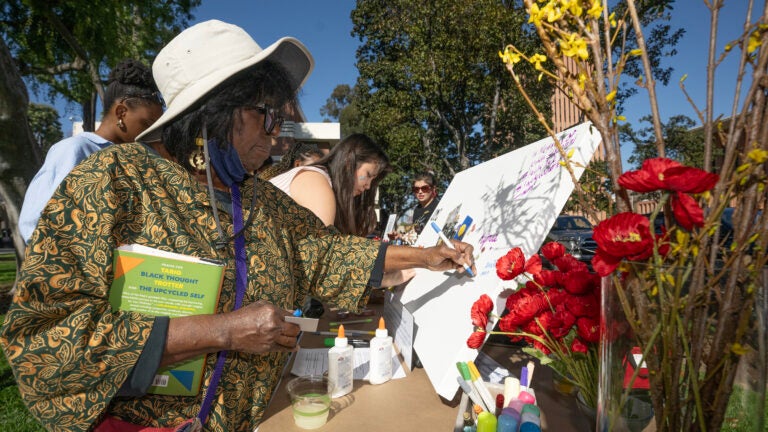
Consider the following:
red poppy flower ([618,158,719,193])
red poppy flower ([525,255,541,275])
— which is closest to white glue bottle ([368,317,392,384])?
red poppy flower ([525,255,541,275])

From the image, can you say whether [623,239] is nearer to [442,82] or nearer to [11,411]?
[11,411]

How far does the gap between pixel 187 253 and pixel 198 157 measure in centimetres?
36

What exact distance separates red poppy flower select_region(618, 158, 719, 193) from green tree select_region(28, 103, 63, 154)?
4585 cm

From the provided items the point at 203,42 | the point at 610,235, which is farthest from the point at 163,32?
the point at 610,235

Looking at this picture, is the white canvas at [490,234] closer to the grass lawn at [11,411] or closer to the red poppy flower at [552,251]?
the red poppy flower at [552,251]

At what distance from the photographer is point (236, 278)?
121 centimetres

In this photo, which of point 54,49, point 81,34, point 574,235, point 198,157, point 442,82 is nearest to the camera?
point 198,157

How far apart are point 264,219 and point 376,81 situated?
14.1 meters

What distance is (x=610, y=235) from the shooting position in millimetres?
645

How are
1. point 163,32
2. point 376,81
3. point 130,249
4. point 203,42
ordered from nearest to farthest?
1. point 130,249
2. point 203,42
3. point 163,32
4. point 376,81

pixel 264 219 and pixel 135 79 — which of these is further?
pixel 135 79

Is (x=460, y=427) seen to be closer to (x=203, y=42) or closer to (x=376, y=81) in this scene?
(x=203, y=42)

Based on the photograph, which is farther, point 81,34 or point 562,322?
point 81,34

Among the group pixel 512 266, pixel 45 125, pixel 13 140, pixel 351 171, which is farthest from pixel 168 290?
pixel 45 125
